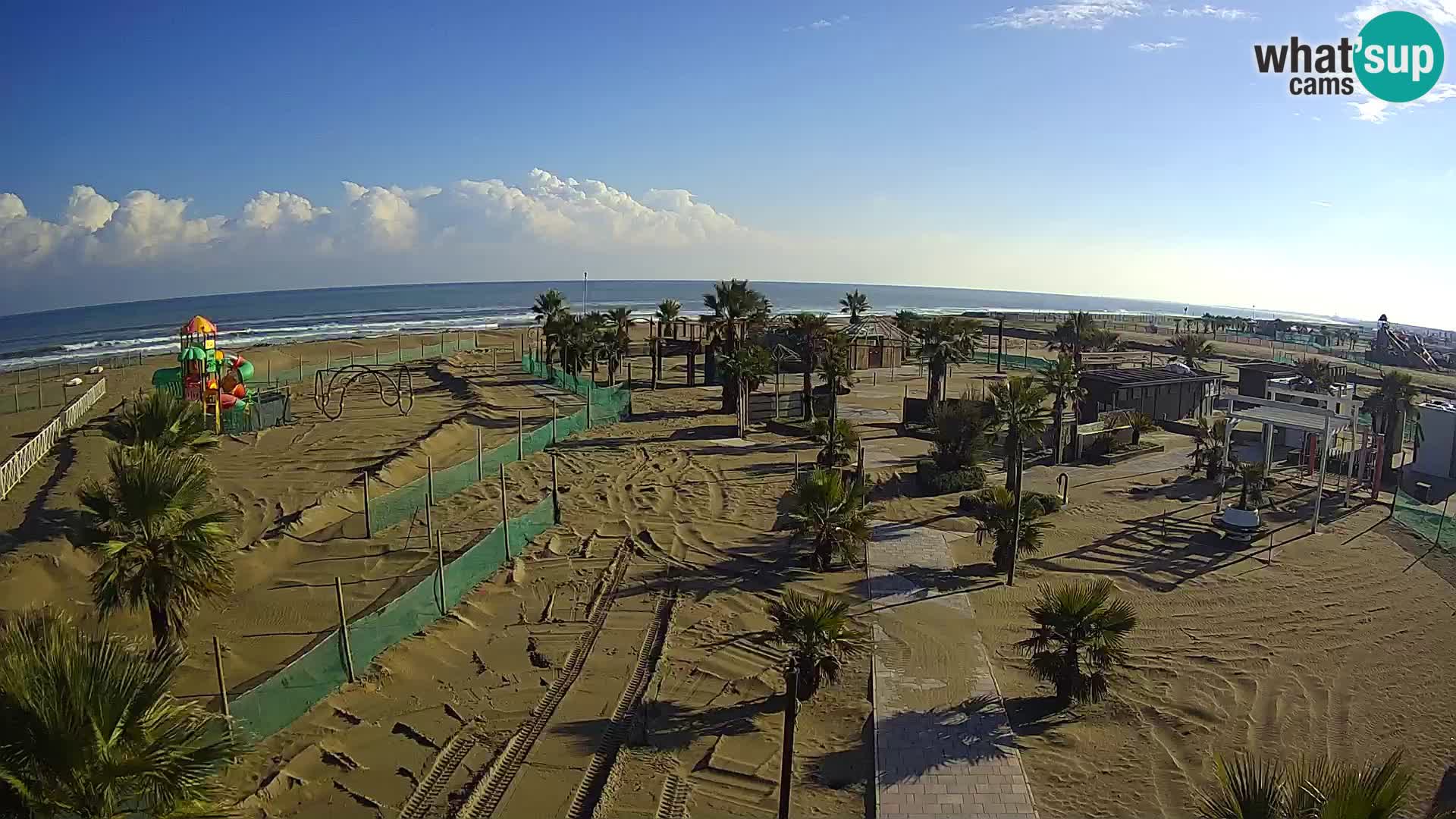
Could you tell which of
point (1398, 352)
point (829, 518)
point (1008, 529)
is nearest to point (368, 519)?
point (829, 518)

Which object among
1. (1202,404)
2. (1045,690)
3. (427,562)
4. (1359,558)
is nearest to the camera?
(1045,690)

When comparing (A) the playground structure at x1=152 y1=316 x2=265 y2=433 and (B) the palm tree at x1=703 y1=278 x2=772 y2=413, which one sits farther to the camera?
(B) the palm tree at x1=703 y1=278 x2=772 y2=413

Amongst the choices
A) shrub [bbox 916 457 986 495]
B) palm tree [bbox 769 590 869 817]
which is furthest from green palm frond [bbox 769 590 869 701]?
shrub [bbox 916 457 986 495]

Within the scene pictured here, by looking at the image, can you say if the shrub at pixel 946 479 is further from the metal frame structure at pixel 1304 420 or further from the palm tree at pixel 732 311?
the palm tree at pixel 732 311

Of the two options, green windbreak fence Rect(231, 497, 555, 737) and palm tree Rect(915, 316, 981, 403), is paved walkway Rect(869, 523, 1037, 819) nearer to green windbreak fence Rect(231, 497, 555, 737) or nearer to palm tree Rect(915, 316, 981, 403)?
green windbreak fence Rect(231, 497, 555, 737)

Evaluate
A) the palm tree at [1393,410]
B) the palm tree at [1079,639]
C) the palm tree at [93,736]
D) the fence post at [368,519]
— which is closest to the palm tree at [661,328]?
the fence post at [368,519]

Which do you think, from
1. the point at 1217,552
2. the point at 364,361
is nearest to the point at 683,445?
the point at 1217,552

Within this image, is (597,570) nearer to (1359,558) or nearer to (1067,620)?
(1067,620)

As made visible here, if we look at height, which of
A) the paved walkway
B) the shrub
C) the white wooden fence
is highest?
the white wooden fence
